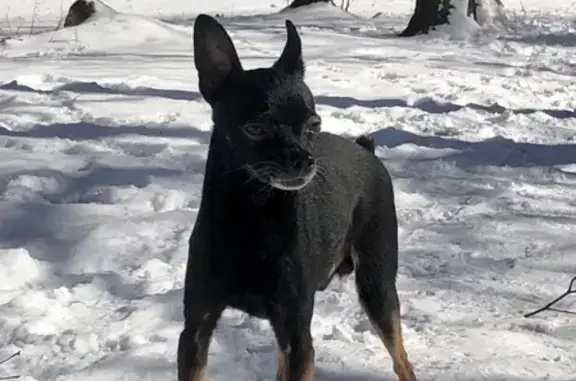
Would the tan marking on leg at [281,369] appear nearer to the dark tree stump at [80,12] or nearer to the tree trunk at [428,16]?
the dark tree stump at [80,12]

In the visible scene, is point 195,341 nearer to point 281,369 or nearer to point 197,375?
point 197,375

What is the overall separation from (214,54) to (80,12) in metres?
11.0

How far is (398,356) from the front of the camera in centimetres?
379

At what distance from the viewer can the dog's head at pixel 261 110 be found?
2973 mm

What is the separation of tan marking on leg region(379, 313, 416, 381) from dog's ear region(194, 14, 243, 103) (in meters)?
1.30

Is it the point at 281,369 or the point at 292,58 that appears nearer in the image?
the point at 292,58

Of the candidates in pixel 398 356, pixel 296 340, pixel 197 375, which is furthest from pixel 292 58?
pixel 398 356

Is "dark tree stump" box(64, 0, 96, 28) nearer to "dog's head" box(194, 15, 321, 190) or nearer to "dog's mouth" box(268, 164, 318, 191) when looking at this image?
"dog's head" box(194, 15, 321, 190)

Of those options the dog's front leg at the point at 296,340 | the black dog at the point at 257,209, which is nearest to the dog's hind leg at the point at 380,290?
the black dog at the point at 257,209

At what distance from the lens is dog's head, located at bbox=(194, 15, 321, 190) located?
2973 mm

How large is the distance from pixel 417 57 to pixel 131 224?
7.35m

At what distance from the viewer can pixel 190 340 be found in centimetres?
326

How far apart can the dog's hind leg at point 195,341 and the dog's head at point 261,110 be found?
54cm

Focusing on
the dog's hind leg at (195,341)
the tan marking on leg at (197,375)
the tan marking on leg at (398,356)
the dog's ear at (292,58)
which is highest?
the dog's ear at (292,58)
